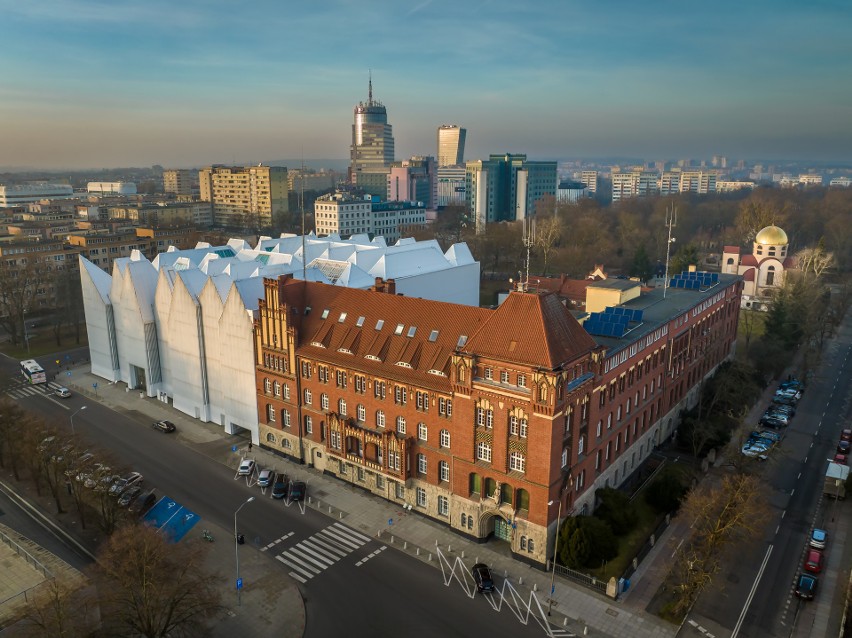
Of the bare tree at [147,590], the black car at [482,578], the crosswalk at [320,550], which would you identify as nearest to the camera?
the bare tree at [147,590]

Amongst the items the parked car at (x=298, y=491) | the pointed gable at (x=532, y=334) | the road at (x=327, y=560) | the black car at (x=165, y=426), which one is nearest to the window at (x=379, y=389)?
the pointed gable at (x=532, y=334)

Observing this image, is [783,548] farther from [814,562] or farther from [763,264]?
[763,264]

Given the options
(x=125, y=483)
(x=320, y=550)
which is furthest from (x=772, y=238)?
(x=125, y=483)

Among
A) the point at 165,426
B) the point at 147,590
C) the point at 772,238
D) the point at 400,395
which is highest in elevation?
the point at 772,238

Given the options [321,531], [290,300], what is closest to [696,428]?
[321,531]

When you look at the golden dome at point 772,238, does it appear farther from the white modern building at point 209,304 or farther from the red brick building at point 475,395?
the red brick building at point 475,395

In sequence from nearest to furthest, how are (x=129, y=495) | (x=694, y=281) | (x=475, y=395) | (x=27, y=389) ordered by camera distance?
1. (x=475, y=395)
2. (x=129, y=495)
3. (x=694, y=281)
4. (x=27, y=389)
